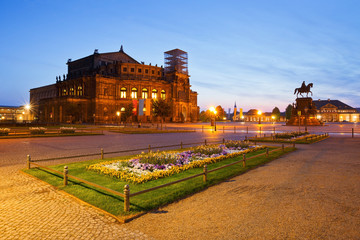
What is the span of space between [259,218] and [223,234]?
4.28ft

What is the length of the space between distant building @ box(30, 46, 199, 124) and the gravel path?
192 ft

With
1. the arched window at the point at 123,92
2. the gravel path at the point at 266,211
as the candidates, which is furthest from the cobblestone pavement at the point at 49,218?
the arched window at the point at 123,92

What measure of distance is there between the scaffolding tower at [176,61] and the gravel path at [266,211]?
3709 inches

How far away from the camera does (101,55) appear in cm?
9156

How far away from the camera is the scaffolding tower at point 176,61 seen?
10119 cm

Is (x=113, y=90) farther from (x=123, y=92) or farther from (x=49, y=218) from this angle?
(x=49, y=218)

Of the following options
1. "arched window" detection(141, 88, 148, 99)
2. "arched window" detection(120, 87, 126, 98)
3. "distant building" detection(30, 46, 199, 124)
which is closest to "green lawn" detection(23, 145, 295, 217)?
"distant building" detection(30, 46, 199, 124)

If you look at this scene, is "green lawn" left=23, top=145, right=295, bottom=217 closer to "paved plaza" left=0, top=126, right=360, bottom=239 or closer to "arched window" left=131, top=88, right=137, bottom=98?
"paved plaza" left=0, top=126, right=360, bottom=239

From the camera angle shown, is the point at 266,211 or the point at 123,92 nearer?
the point at 266,211

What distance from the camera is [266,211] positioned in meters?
6.23

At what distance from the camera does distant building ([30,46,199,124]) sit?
250ft

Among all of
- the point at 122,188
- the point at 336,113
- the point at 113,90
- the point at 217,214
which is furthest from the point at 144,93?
the point at 336,113

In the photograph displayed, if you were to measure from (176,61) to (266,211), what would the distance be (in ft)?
325

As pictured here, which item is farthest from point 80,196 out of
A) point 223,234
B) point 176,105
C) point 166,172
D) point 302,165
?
point 176,105
